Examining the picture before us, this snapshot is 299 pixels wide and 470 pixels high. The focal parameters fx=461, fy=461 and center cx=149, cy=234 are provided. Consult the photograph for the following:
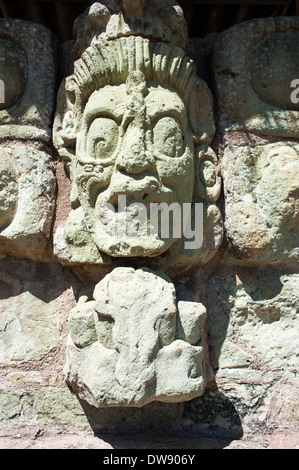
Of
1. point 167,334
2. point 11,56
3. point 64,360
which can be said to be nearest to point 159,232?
point 167,334

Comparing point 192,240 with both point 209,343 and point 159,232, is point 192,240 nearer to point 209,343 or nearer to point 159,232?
point 159,232

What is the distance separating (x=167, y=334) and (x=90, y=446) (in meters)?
0.48

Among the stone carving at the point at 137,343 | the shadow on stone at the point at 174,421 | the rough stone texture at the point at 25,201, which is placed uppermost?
the rough stone texture at the point at 25,201

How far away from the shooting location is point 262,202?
1708 mm

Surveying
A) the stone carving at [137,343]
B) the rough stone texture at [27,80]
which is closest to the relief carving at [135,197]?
the stone carving at [137,343]

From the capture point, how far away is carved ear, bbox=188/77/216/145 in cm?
171

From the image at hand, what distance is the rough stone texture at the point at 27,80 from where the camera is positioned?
69.7 inches

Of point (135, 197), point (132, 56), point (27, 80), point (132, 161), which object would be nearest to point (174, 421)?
point (135, 197)

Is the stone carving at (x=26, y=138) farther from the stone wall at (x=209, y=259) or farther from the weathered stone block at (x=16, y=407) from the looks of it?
the weathered stone block at (x=16, y=407)

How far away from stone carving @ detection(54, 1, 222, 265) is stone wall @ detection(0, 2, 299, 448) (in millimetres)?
25

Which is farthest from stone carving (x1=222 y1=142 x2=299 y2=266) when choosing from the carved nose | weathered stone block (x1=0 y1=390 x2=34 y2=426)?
weathered stone block (x1=0 y1=390 x2=34 y2=426)

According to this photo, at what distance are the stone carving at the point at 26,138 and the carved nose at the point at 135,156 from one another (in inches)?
15.6

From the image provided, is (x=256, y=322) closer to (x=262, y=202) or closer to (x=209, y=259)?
(x=209, y=259)

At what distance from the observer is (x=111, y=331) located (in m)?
1.47
